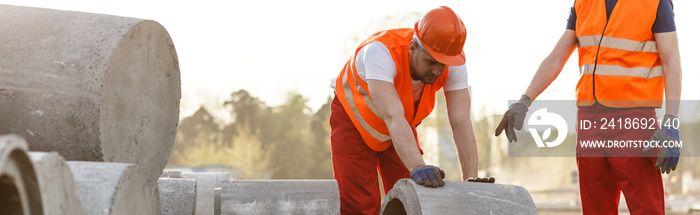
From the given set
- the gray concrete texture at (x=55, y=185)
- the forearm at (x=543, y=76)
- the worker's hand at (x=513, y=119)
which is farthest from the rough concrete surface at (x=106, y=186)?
the forearm at (x=543, y=76)

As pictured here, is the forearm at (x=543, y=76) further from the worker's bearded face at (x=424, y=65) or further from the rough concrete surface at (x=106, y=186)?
the rough concrete surface at (x=106, y=186)

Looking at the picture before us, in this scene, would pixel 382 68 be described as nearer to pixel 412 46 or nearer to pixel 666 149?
pixel 412 46

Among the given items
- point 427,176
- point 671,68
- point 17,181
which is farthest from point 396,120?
point 17,181

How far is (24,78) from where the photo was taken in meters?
Result: 3.75

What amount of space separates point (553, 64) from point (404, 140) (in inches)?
54.8

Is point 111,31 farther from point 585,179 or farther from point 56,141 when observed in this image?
point 585,179

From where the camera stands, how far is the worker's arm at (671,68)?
4594 mm

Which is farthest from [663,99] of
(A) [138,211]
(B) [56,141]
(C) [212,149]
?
(C) [212,149]

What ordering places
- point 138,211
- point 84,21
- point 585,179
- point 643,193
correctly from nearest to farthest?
point 138,211 < point 84,21 < point 643,193 < point 585,179

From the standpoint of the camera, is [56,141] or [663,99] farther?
[663,99]

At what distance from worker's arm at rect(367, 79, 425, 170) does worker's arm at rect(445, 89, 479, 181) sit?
2.25 feet

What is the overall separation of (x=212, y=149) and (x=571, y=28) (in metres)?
35.2

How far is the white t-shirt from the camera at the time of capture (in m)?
4.55

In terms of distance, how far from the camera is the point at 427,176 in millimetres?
4121
